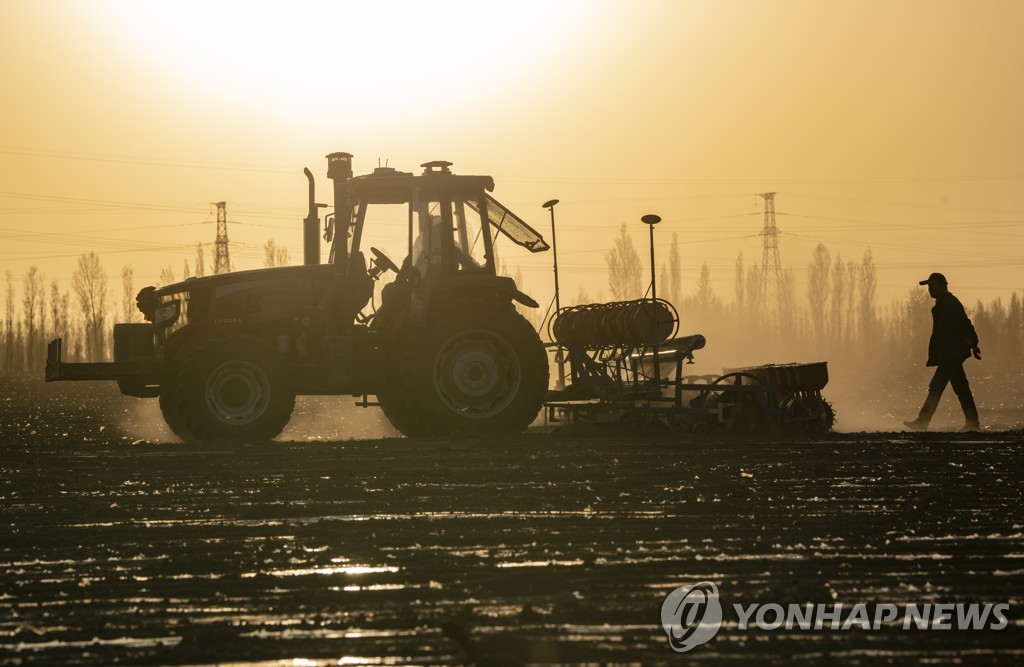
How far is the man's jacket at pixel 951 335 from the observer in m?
14.8

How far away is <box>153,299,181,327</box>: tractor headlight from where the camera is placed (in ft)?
43.8

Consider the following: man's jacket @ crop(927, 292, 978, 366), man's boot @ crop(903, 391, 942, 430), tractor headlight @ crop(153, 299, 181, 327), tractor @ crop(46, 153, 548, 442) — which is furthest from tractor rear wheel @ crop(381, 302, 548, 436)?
man's jacket @ crop(927, 292, 978, 366)

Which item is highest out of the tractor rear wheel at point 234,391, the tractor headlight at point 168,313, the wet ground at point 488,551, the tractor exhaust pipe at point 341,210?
the tractor exhaust pipe at point 341,210

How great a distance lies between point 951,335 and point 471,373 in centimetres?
575

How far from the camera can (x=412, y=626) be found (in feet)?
15.4

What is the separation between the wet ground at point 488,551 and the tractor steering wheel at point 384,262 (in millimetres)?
2730

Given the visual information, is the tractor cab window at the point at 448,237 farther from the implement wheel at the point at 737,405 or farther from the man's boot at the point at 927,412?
the man's boot at the point at 927,412

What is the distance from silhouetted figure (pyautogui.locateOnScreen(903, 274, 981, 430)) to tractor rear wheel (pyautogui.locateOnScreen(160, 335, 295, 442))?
7241 millimetres

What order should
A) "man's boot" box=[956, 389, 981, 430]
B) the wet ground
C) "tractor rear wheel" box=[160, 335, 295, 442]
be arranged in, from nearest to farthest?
the wet ground < "tractor rear wheel" box=[160, 335, 295, 442] < "man's boot" box=[956, 389, 981, 430]

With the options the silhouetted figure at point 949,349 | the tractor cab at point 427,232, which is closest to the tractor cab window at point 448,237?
the tractor cab at point 427,232

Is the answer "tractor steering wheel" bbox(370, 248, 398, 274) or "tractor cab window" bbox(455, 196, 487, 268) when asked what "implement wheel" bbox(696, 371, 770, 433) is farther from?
"tractor steering wheel" bbox(370, 248, 398, 274)

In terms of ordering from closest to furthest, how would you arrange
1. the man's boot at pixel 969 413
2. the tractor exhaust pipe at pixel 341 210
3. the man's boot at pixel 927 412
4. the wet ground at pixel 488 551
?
the wet ground at pixel 488 551, the tractor exhaust pipe at pixel 341 210, the man's boot at pixel 969 413, the man's boot at pixel 927 412

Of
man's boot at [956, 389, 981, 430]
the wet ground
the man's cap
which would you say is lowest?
the wet ground

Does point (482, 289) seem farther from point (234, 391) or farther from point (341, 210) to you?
point (234, 391)
